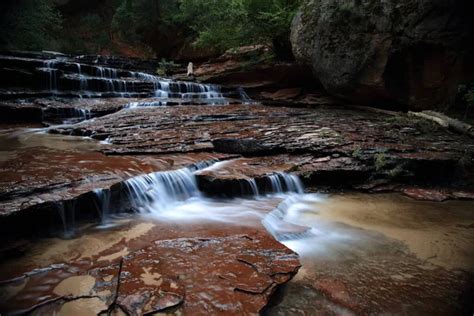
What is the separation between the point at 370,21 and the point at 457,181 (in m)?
6.04

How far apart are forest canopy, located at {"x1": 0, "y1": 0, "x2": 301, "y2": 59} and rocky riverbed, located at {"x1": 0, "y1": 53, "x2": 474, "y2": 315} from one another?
6.34 m

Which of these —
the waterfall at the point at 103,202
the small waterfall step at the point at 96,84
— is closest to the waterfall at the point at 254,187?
the waterfall at the point at 103,202

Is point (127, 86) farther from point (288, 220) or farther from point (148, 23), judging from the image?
point (148, 23)

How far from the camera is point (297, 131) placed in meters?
8.02

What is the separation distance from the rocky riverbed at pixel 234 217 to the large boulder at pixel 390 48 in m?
1.69

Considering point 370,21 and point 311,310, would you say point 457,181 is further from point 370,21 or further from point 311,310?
point 370,21

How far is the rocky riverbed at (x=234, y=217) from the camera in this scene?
2.92 metres

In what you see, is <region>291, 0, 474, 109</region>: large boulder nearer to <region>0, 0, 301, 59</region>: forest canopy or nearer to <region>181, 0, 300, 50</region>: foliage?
<region>181, 0, 300, 50</region>: foliage

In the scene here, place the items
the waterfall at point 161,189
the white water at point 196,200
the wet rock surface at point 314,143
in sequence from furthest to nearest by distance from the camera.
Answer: the wet rock surface at point 314,143 < the waterfall at point 161,189 < the white water at point 196,200

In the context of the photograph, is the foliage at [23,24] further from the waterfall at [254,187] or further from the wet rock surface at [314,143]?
the waterfall at [254,187]

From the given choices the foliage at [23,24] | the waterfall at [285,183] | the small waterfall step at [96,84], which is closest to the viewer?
the waterfall at [285,183]

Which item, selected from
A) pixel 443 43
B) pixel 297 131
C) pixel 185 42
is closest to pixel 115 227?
pixel 297 131

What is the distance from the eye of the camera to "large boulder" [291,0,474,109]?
912cm

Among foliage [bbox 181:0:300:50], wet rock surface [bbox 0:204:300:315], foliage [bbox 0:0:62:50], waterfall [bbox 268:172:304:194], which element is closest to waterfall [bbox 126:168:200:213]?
wet rock surface [bbox 0:204:300:315]
